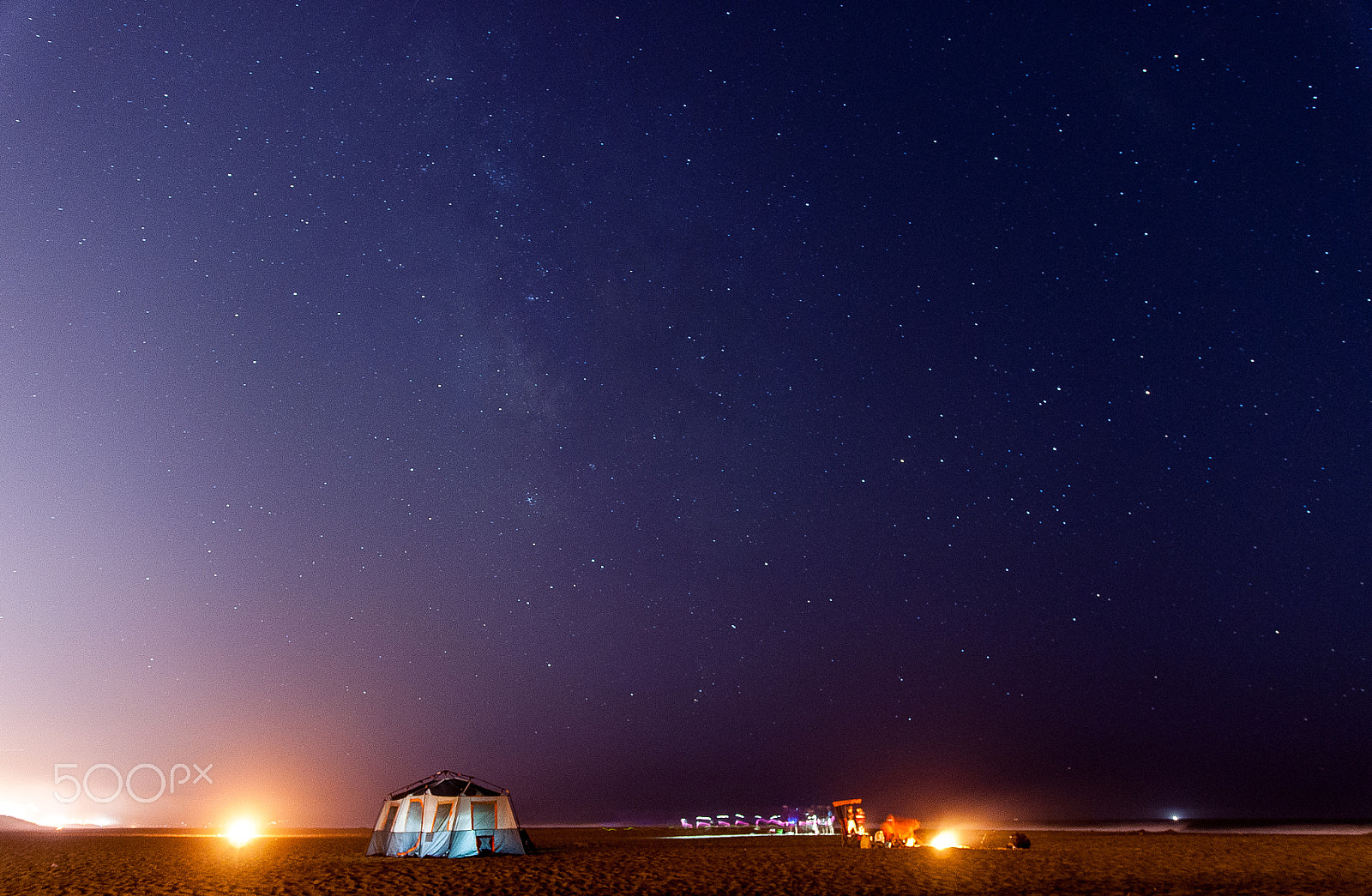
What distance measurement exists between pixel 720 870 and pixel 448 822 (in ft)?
32.6

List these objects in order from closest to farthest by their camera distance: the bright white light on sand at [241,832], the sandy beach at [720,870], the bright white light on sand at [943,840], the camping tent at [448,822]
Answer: the sandy beach at [720,870]
the camping tent at [448,822]
the bright white light on sand at [943,840]
the bright white light on sand at [241,832]

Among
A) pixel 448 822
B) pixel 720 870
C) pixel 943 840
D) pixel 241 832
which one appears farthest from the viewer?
pixel 241 832

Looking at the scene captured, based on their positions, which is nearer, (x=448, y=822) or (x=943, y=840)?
(x=448, y=822)

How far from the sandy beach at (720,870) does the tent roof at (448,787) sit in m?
2.50

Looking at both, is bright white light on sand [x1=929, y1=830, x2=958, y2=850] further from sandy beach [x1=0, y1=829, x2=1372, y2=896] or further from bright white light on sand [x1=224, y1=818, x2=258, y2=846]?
bright white light on sand [x1=224, y1=818, x2=258, y2=846]

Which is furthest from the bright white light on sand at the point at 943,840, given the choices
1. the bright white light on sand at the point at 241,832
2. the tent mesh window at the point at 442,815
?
the bright white light on sand at the point at 241,832

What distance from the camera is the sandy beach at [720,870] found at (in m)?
20.0

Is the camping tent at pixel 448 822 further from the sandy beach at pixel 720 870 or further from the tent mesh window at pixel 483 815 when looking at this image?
the sandy beach at pixel 720 870

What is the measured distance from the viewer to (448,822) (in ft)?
92.7

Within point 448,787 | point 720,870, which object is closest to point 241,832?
point 448,787

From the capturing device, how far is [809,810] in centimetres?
4900

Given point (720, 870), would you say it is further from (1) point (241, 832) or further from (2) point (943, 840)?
(1) point (241, 832)

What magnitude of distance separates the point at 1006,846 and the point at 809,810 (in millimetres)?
19060

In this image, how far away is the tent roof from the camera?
29031 millimetres
